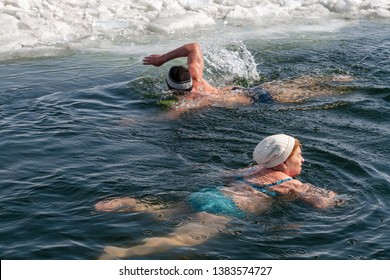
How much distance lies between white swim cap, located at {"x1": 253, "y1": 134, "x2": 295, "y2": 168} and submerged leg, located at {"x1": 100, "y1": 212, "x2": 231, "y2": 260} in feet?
2.49

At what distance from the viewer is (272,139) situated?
566 centimetres

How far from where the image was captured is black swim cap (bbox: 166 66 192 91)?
842 cm

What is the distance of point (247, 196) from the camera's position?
5.56m

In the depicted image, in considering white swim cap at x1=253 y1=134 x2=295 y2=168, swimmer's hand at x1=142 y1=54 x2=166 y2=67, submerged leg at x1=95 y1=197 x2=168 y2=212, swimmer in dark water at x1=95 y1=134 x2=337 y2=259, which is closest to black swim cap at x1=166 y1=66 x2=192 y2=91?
swimmer's hand at x1=142 y1=54 x2=166 y2=67

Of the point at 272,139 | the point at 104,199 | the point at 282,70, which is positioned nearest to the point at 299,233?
the point at 272,139

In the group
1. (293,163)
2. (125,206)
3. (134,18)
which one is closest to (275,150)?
(293,163)

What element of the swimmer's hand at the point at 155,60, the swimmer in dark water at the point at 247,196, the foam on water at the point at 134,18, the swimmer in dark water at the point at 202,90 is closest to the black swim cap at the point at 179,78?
Answer: the swimmer in dark water at the point at 202,90

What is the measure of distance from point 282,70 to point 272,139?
4696 mm

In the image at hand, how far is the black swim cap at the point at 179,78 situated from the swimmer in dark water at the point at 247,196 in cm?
270

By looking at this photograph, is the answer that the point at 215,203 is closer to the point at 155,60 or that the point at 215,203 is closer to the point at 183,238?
the point at 183,238

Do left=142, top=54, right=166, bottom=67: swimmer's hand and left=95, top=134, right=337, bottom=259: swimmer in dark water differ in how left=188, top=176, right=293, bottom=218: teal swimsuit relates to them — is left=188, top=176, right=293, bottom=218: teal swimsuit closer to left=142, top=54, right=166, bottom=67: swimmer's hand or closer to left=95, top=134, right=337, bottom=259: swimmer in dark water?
left=95, top=134, right=337, bottom=259: swimmer in dark water

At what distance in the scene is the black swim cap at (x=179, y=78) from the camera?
27.6 feet

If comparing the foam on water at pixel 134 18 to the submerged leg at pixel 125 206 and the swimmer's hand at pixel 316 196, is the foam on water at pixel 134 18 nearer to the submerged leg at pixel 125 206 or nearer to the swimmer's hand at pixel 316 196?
the submerged leg at pixel 125 206

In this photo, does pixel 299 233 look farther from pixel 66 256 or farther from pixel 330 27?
pixel 330 27
